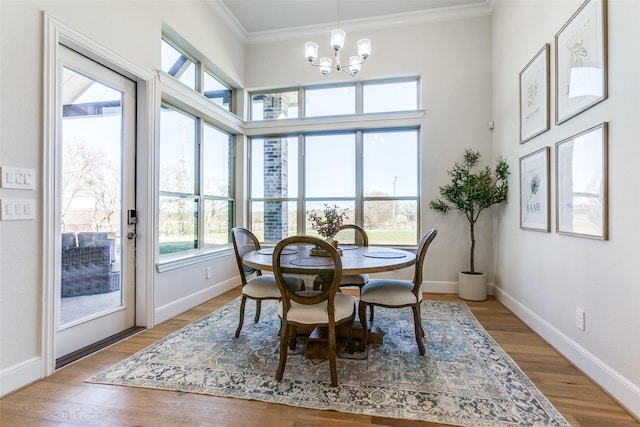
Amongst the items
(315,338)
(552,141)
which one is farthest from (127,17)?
(552,141)

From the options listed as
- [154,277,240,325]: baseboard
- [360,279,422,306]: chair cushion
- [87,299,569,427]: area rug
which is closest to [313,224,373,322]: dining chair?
[360,279,422,306]: chair cushion

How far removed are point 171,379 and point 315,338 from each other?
99cm

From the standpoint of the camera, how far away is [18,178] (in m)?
1.78

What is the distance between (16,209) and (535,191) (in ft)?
12.9

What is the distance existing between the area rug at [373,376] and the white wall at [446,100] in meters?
1.44

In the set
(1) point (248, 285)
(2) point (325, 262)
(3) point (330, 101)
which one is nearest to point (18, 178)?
(1) point (248, 285)

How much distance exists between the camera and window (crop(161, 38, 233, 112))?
319 cm

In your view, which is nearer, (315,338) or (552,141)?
(315,338)

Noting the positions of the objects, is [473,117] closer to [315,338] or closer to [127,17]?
[315,338]

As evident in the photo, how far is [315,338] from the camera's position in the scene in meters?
2.25

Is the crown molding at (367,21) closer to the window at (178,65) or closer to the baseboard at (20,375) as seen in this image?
the window at (178,65)

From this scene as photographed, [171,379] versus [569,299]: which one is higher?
[569,299]

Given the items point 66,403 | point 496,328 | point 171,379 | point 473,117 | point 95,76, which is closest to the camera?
point 66,403

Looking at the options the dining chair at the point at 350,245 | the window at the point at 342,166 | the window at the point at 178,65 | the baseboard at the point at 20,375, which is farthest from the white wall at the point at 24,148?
the window at the point at 342,166
